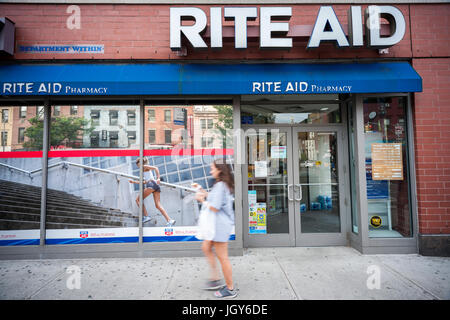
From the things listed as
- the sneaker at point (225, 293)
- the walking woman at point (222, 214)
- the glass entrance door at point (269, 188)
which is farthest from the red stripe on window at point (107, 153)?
the sneaker at point (225, 293)

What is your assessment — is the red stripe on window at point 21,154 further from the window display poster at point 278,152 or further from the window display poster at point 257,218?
the window display poster at point 278,152

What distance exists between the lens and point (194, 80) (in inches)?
189

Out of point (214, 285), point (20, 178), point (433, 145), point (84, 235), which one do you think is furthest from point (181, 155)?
point (433, 145)

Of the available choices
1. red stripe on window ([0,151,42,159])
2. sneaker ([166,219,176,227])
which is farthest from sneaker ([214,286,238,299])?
red stripe on window ([0,151,42,159])

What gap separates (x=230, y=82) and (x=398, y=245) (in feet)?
15.2

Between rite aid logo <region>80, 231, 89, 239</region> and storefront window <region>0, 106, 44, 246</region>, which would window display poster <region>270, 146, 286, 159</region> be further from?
storefront window <region>0, 106, 44, 246</region>

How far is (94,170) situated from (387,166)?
6009 millimetres

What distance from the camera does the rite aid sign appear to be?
15.6 feet

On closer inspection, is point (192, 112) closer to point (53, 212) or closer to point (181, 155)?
point (181, 155)

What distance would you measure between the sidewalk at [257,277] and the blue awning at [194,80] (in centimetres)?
317

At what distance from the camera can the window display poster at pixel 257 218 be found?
17.9ft
